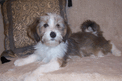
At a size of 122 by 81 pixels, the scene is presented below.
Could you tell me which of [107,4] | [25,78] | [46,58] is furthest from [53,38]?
[107,4]

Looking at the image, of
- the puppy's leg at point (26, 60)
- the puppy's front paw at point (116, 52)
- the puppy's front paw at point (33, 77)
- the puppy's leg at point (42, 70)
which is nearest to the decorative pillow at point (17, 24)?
the puppy's leg at point (26, 60)

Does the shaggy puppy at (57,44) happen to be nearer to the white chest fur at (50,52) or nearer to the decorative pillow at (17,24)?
the white chest fur at (50,52)

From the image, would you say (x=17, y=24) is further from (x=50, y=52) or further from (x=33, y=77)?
(x=33, y=77)

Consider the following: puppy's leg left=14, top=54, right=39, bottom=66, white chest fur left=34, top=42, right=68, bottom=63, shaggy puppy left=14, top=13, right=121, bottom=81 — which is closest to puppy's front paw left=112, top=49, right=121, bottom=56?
shaggy puppy left=14, top=13, right=121, bottom=81

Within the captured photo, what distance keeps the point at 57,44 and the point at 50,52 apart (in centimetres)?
27

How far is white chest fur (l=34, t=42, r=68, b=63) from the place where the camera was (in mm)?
2204

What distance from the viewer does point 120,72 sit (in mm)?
1704

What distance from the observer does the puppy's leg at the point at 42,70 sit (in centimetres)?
158

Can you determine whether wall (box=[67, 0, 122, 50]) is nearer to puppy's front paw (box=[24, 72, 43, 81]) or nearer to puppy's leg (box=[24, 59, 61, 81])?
puppy's leg (box=[24, 59, 61, 81])

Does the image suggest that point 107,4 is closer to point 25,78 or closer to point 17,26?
point 17,26

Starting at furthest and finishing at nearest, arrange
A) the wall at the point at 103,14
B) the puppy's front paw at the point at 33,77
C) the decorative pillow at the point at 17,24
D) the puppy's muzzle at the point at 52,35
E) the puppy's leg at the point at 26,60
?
1. the wall at the point at 103,14
2. the decorative pillow at the point at 17,24
3. the puppy's leg at the point at 26,60
4. the puppy's muzzle at the point at 52,35
5. the puppy's front paw at the point at 33,77

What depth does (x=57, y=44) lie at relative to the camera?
2109 mm

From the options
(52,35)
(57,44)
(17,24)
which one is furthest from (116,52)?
(17,24)

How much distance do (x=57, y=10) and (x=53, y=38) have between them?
151cm
